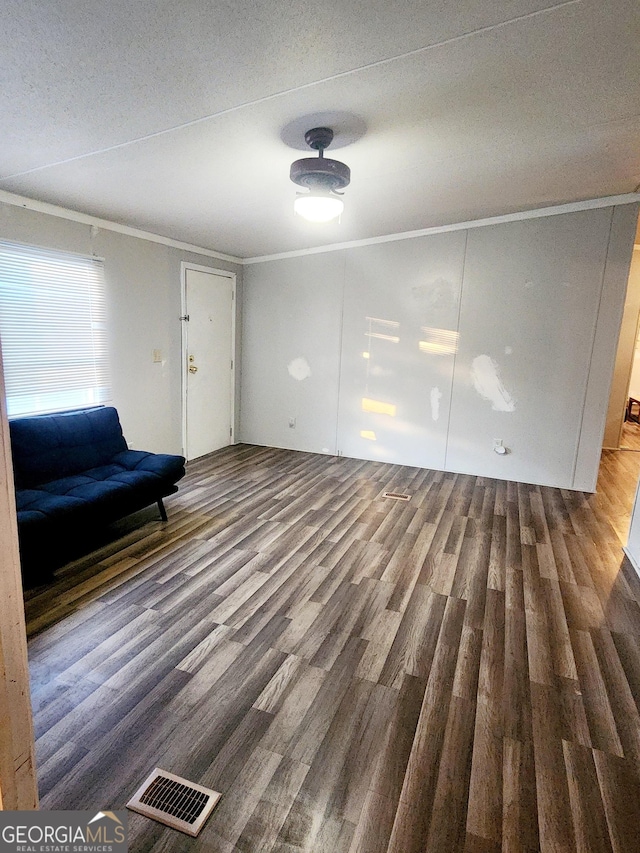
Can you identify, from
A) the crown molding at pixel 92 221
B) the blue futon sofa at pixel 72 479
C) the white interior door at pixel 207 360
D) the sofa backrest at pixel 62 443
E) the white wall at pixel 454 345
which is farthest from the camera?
the white interior door at pixel 207 360

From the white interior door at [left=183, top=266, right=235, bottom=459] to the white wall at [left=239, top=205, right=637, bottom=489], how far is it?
0.38 meters

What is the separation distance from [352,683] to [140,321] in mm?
3785

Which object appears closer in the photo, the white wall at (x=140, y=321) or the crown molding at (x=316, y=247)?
the crown molding at (x=316, y=247)

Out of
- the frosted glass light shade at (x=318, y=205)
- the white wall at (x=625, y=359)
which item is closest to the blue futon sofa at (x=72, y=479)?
the frosted glass light shade at (x=318, y=205)

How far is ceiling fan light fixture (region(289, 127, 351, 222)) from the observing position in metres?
2.45

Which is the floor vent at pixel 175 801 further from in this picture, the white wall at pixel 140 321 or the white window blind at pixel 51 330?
the white wall at pixel 140 321

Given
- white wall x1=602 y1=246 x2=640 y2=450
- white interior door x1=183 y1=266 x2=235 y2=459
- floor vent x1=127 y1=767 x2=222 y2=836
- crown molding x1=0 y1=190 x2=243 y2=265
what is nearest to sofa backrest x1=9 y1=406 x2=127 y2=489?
white interior door x1=183 y1=266 x2=235 y2=459

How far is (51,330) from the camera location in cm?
348

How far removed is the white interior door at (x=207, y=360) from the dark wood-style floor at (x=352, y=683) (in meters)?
2.01

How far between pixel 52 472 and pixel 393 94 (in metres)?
3.21

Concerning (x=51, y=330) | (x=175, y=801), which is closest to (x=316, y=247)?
(x=51, y=330)

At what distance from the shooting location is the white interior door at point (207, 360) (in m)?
5.00

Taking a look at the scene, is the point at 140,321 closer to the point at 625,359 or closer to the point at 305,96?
the point at 305,96

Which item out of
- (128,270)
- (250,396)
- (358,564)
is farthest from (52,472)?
(250,396)
